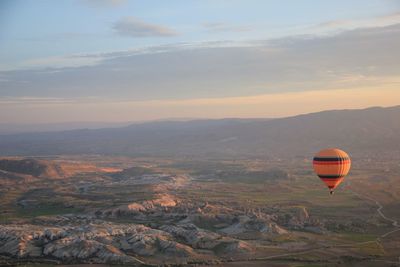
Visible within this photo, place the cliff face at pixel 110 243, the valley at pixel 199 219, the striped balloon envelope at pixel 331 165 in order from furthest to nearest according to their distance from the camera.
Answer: the valley at pixel 199 219
the cliff face at pixel 110 243
the striped balloon envelope at pixel 331 165

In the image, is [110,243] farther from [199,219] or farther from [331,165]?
[331,165]

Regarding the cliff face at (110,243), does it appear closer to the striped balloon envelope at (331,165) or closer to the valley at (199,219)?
the valley at (199,219)

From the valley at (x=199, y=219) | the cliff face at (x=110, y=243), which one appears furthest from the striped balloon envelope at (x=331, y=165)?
the cliff face at (x=110, y=243)

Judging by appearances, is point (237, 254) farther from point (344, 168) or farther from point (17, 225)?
point (17, 225)

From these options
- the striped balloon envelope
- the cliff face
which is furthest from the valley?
the striped balloon envelope

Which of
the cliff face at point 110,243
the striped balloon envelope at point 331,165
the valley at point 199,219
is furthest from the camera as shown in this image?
the valley at point 199,219

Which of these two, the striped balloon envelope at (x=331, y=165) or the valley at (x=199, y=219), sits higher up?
the striped balloon envelope at (x=331, y=165)

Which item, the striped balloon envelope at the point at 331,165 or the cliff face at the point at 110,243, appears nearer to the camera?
the striped balloon envelope at the point at 331,165

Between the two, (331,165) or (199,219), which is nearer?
(331,165)

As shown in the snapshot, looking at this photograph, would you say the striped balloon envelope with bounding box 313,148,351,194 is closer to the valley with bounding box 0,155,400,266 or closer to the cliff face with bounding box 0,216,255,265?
A: the valley with bounding box 0,155,400,266

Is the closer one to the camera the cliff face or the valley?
the cliff face

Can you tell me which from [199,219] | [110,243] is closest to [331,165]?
[110,243]

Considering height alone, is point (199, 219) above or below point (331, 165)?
below
